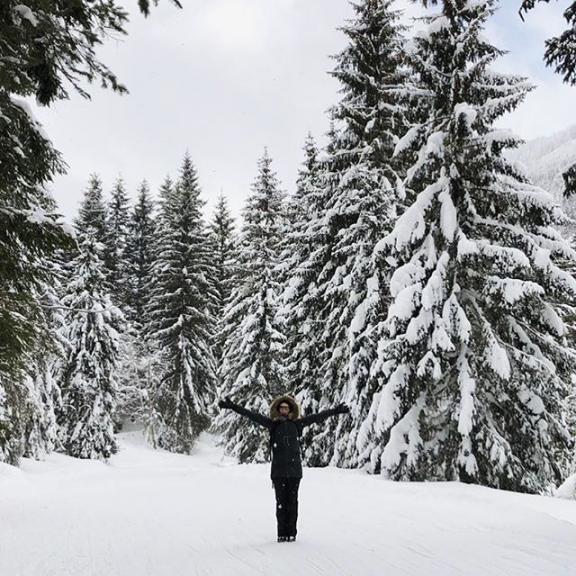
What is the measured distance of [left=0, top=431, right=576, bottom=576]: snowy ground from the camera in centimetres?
569

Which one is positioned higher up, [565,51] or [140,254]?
[140,254]

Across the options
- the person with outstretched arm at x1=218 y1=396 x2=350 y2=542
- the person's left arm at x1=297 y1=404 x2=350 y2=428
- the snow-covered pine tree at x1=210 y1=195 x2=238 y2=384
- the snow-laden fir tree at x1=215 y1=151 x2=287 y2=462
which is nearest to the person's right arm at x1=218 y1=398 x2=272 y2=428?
the person with outstretched arm at x1=218 y1=396 x2=350 y2=542

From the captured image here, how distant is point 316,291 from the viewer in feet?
68.8

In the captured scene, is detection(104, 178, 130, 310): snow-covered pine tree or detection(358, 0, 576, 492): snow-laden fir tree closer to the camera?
detection(358, 0, 576, 492): snow-laden fir tree

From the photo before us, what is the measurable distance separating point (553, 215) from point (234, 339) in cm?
1895

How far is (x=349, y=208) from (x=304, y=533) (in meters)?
12.9

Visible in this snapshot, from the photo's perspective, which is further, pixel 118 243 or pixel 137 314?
pixel 118 243

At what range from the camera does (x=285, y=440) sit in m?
7.06

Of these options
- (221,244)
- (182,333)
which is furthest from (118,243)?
(182,333)

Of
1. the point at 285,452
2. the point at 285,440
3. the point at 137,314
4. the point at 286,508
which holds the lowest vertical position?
the point at 286,508

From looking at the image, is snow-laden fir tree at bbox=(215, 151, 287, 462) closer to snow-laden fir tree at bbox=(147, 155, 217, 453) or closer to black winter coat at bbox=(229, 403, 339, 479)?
snow-laden fir tree at bbox=(147, 155, 217, 453)

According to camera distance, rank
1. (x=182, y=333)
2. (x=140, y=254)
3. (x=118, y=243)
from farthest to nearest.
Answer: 1. (x=140, y=254)
2. (x=118, y=243)
3. (x=182, y=333)

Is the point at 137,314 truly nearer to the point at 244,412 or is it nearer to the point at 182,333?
the point at 182,333

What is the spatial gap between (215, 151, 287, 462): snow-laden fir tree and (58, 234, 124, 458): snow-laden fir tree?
273 inches
